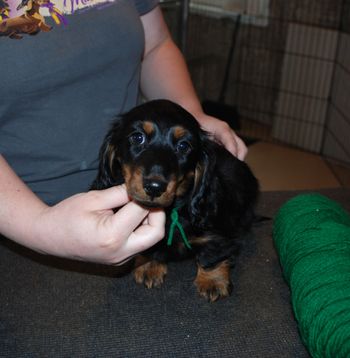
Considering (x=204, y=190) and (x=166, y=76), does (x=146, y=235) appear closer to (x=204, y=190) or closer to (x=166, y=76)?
(x=204, y=190)

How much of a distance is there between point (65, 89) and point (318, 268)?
0.81 m

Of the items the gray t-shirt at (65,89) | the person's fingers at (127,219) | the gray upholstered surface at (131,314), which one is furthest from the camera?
the gray t-shirt at (65,89)

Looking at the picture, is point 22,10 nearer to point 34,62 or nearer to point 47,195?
point 34,62

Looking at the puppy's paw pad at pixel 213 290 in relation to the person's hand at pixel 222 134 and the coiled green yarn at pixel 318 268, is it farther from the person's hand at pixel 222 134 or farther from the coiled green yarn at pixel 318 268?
the person's hand at pixel 222 134

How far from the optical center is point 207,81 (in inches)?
181

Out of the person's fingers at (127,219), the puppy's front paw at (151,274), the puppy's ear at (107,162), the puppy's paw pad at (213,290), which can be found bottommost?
the puppy's front paw at (151,274)

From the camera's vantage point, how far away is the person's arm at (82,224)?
0.85m

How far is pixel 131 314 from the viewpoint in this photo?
1.20m

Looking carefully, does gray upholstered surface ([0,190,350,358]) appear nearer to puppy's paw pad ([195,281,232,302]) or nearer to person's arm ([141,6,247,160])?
puppy's paw pad ([195,281,232,302])

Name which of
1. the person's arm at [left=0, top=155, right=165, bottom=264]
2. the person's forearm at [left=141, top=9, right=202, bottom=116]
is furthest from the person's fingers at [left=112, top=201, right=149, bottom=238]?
the person's forearm at [left=141, top=9, right=202, bottom=116]

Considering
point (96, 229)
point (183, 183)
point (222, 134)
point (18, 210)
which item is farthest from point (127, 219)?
point (222, 134)

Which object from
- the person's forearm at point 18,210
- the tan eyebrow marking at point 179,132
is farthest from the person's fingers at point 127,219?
the tan eyebrow marking at point 179,132

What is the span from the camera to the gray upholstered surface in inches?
43.0

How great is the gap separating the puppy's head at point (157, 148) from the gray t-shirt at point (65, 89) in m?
0.09
